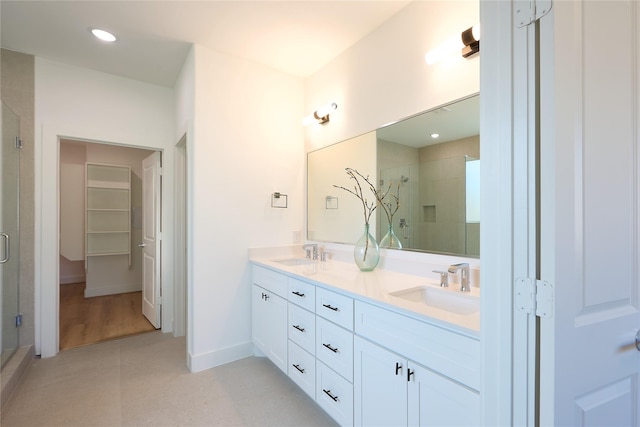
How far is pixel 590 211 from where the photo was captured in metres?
0.81

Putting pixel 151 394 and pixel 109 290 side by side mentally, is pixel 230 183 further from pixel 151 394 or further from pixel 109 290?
pixel 109 290

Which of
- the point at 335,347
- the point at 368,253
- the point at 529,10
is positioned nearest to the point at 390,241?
the point at 368,253

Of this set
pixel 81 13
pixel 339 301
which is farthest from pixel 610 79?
pixel 81 13

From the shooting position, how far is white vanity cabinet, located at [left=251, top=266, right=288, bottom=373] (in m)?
2.15

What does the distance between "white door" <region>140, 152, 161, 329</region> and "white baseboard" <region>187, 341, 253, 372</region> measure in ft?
3.61

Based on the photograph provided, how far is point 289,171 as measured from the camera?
291 cm

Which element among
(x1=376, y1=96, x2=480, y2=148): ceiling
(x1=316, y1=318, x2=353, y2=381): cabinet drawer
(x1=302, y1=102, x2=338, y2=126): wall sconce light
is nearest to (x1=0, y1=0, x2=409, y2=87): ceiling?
(x1=302, y1=102, x2=338, y2=126): wall sconce light

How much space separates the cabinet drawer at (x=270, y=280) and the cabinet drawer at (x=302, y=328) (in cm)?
16

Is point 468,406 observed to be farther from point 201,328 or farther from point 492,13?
point 201,328

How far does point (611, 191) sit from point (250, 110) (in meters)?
2.46

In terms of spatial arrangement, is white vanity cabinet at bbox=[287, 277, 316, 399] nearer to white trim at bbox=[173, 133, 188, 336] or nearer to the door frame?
white trim at bbox=[173, 133, 188, 336]

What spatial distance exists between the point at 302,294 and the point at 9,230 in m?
2.37

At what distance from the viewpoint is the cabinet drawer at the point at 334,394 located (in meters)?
1.56

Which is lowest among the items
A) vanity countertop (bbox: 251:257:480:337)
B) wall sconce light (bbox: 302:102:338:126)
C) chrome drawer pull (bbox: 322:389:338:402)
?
chrome drawer pull (bbox: 322:389:338:402)
